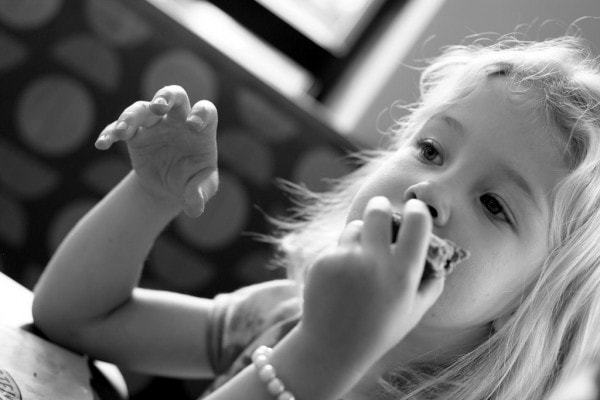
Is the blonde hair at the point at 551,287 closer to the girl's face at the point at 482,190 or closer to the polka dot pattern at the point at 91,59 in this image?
the girl's face at the point at 482,190

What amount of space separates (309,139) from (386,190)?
364 mm

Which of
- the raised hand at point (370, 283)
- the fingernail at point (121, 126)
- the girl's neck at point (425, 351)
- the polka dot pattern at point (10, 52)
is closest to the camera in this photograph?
the raised hand at point (370, 283)

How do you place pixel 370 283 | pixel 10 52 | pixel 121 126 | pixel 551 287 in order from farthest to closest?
pixel 10 52, pixel 551 287, pixel 121 126, pixel 370 283

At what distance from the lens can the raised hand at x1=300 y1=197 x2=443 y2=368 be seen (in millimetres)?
555

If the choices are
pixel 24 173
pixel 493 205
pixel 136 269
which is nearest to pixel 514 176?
pixel 493 205

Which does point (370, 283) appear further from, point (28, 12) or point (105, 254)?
point (28, 12)

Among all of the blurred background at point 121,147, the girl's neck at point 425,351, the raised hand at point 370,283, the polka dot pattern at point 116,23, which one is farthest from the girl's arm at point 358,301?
the polka dot pattern at point 116,23

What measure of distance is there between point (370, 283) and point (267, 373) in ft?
0.38

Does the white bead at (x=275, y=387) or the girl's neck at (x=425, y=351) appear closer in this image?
the white bead at (x=275, y=387)

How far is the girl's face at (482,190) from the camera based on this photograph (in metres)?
0.73

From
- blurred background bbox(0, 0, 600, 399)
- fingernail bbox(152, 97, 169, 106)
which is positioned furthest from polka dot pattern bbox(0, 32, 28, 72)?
fingernail bbox(152, 97, 169, 106)

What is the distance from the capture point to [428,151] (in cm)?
79

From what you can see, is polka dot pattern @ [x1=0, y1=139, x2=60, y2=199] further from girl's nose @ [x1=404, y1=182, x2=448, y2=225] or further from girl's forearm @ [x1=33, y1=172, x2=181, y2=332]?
girl's nose @ [x1=404, y1=182, x2=448, y2=225]

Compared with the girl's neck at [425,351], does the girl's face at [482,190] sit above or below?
above
